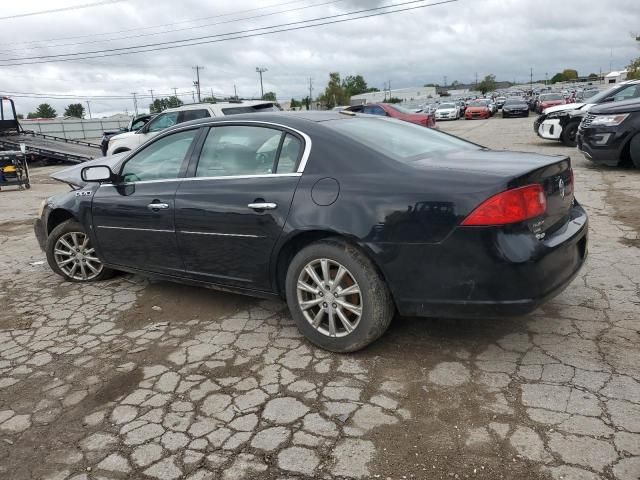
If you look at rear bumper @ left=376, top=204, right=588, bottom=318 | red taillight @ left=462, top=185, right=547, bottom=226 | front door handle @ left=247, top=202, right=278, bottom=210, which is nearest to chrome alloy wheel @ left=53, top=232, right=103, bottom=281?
front door handle @ left=247, top=202, right=278, bottom=210

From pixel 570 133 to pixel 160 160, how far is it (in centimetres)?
1218

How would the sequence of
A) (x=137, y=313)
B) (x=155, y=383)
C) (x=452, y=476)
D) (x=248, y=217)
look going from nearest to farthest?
(x=452, y=476)
(x=155, y=383)
(x=248, y=217)
(x=137, y=313)

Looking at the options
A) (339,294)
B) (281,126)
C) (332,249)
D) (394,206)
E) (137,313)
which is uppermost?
(281,126)

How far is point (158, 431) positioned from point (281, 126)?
6.79 feet

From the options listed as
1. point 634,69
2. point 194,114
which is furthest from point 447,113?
point 194,114

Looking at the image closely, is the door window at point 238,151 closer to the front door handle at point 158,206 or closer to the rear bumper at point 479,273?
the front door handle at point 158,206

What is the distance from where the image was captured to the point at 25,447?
2684 millimetres

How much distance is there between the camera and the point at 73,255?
5172 millimetres

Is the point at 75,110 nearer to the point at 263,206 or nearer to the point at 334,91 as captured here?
the point at 334,91

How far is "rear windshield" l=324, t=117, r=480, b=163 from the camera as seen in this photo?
11.2 ft

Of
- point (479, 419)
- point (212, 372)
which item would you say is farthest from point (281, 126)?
point (479, 419)

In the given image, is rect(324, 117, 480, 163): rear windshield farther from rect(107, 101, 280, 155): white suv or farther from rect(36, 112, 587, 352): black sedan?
rect(107, 101, 280, 155): white suv

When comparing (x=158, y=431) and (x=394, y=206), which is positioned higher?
(x=394, y=206)

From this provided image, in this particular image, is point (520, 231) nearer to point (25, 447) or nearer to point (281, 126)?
point (281, 126)
